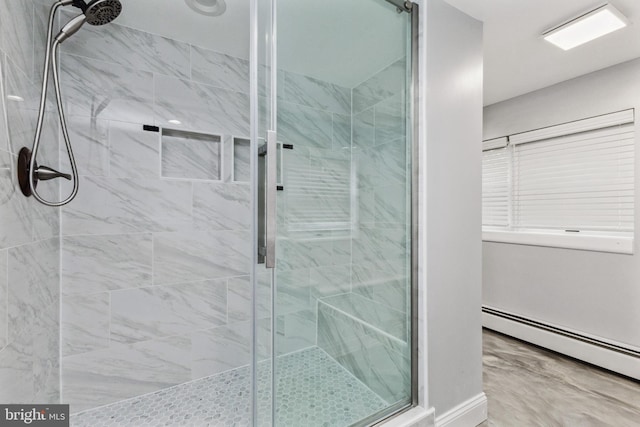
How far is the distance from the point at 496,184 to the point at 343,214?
2.38m

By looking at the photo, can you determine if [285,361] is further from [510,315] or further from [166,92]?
[510,315]

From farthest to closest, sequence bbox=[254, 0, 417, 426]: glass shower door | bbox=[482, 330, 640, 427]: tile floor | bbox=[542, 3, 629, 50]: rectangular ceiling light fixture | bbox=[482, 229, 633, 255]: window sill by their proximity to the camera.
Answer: bbox=[482, 229, 633, 255]: window sill → bbox=[482, 330, 640, 427]: tile floor → bbox=[542, 3, 629, 50]: rectangular ceiling light fixture → bbox=[254, 0, 417, 426]: glass shower door

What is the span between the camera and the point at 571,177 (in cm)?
247

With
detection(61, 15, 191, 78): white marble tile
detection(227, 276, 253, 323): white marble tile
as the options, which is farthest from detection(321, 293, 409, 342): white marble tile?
detection(61, 15, 191, 78): white marble tile

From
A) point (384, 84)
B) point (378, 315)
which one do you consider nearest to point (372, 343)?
point (378, 315)

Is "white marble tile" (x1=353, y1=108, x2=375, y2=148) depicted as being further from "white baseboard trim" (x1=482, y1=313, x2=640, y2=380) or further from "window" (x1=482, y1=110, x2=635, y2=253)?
"white baseboard trim" (x1=482, y1=313, x2=640, y2=380)

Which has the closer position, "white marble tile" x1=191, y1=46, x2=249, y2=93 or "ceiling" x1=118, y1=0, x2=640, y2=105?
"ceiling" x1=118, y1=0, x2=640, y2=105

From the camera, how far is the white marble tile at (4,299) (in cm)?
95

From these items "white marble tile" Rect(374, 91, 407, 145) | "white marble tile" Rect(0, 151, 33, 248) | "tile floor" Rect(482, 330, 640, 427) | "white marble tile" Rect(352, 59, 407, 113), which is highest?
"white marble tile" Rect(352, 59, 407, 113)

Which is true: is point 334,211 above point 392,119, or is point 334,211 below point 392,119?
below

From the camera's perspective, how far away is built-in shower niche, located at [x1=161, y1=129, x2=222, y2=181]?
6.04 ft

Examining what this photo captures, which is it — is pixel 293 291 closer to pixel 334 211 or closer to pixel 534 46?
pixel 334 211

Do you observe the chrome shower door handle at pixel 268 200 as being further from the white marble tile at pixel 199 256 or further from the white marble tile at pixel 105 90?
the white marble tile at pixel 105 90

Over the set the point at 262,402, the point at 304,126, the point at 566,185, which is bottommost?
the point at 262,402
